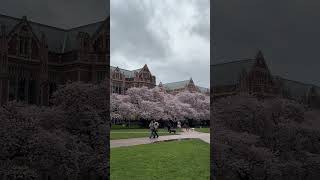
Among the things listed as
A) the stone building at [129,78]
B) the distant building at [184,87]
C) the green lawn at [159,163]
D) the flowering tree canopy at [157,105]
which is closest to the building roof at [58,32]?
the green lawn at [159,163]

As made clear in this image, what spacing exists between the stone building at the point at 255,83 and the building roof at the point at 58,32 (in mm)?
3670

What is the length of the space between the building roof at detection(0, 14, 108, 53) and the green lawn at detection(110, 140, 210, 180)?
4.53 meters

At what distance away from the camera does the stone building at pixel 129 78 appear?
51.1 metres

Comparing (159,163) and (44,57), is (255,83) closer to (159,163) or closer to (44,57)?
(159,163)

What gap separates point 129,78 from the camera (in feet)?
188

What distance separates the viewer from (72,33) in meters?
11.8

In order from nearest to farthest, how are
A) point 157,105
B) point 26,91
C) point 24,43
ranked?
point 26,91
point 24,43
point 157,105

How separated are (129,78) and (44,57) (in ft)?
151

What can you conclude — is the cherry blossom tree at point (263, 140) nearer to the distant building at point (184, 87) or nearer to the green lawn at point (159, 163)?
the green lawn at point (159, 163)

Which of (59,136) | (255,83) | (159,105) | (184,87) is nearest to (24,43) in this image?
(59,136)

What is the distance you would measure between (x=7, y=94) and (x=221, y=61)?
582 centimetres

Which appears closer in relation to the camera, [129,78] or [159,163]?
[159,163]

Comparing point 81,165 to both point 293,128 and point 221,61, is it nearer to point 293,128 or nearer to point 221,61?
point 221,61

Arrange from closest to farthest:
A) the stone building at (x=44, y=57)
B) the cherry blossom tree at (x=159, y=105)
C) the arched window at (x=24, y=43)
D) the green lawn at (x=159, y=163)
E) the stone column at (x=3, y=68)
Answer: the stone column at (x=3, y=68) < the stone building at (x=44, y=57) < the arched window at (x=24, y=43) < the green lawn at (x=159, y=163) < the cherry blossom tree at (x=159, y=105)
